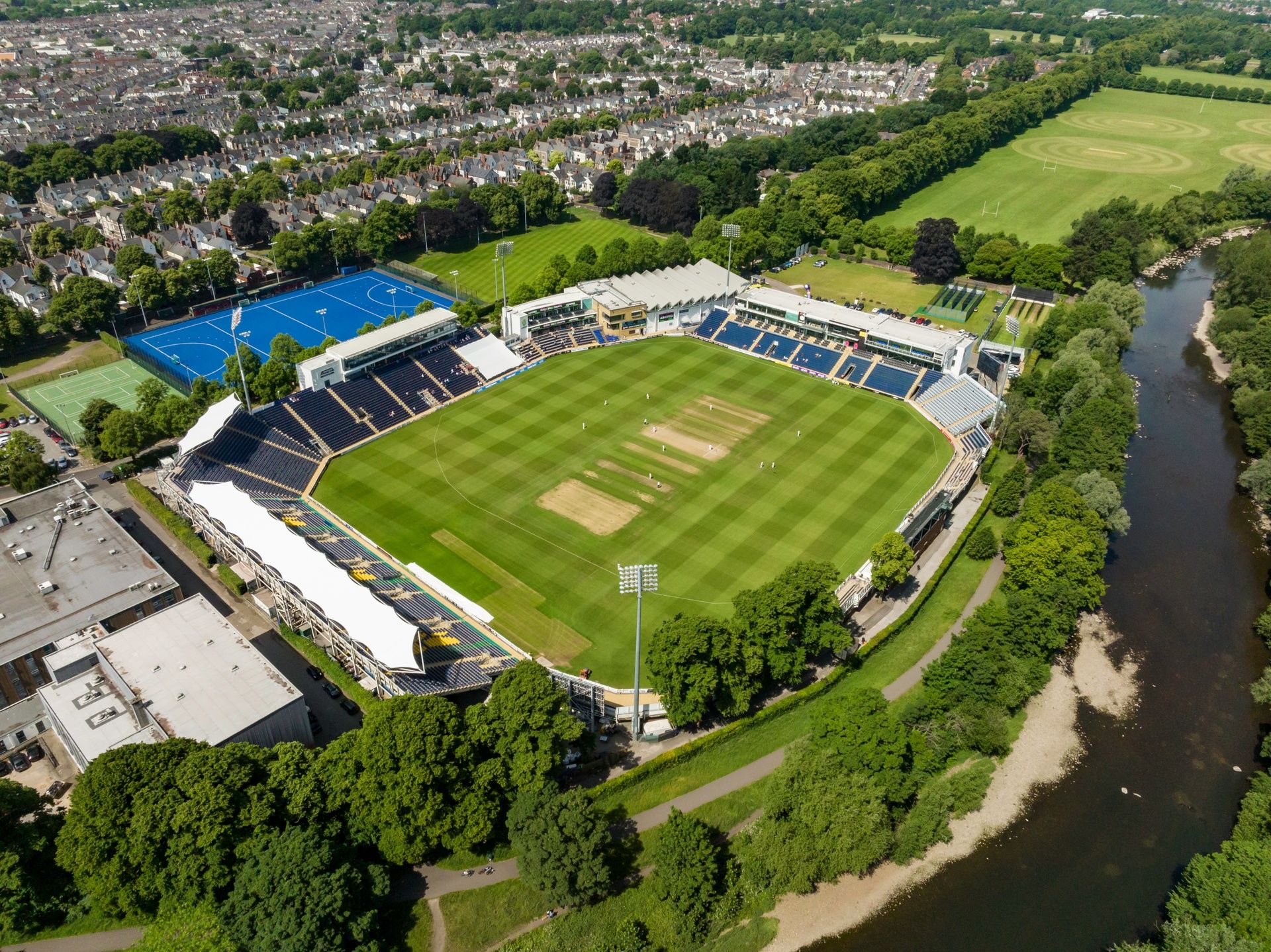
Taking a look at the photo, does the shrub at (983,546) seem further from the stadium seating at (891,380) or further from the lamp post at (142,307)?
the lamp post at (142,307)

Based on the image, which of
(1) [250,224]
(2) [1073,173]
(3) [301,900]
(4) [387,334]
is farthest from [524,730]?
(2) [1073,173]

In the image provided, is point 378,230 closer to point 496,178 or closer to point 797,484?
point 496,178

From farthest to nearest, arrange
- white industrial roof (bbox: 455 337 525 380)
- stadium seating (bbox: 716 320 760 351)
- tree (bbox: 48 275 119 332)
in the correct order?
stadium seating (bbox: 716 320 760 351), tree (bbox: 48 275 119 332), white industrial roof (bbox: 455 337 525 380)

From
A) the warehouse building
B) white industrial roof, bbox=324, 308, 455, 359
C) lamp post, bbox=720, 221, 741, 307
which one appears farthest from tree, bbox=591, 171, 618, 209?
the warehouse building

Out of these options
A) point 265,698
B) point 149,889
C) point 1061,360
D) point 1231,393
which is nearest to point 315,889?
point 149,889

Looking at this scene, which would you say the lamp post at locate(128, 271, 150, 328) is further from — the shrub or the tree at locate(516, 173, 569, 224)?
the shrub

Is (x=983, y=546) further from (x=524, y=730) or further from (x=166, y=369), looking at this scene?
(x=166, y=369)

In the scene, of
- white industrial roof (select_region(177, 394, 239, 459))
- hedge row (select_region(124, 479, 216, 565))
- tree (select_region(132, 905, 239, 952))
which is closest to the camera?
tree (select_region(132, 905, 239, 952))
